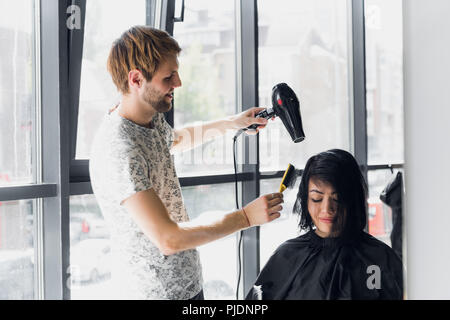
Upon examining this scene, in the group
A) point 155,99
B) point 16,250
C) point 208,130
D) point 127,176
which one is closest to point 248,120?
point 208,130

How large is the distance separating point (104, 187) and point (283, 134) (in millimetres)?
891

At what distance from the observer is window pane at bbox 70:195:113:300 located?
6.31ft

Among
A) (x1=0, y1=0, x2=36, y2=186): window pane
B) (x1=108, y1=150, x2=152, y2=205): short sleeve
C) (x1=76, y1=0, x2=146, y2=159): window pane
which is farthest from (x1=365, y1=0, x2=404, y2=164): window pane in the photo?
(x1=0, y1=0, x2=36, y2=186): window pane

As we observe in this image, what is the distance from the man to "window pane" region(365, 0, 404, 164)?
1.46 feet

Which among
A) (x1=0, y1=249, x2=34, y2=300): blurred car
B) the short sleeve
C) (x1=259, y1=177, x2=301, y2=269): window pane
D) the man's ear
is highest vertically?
the man's ear

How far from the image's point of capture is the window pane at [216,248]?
214 centimetres

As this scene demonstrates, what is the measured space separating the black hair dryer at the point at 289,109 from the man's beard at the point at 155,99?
18.2 inches

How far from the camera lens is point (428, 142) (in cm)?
101

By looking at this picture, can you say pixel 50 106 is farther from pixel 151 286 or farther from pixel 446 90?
pixel 446 90

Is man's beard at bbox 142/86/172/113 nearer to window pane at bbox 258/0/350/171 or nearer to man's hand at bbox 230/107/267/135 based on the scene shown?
man's hand at bbox 230/107/267/135

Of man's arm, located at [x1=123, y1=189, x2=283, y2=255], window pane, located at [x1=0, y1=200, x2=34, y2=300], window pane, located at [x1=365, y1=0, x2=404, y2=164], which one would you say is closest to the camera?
man's arm, located at [x1=123, y1=189, x2=283, y2=255]

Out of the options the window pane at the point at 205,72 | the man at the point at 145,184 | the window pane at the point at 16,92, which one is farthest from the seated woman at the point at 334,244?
the window pane at the point at 16,92

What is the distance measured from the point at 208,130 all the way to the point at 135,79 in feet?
1.69

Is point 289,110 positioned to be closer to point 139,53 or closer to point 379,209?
point 379,209
